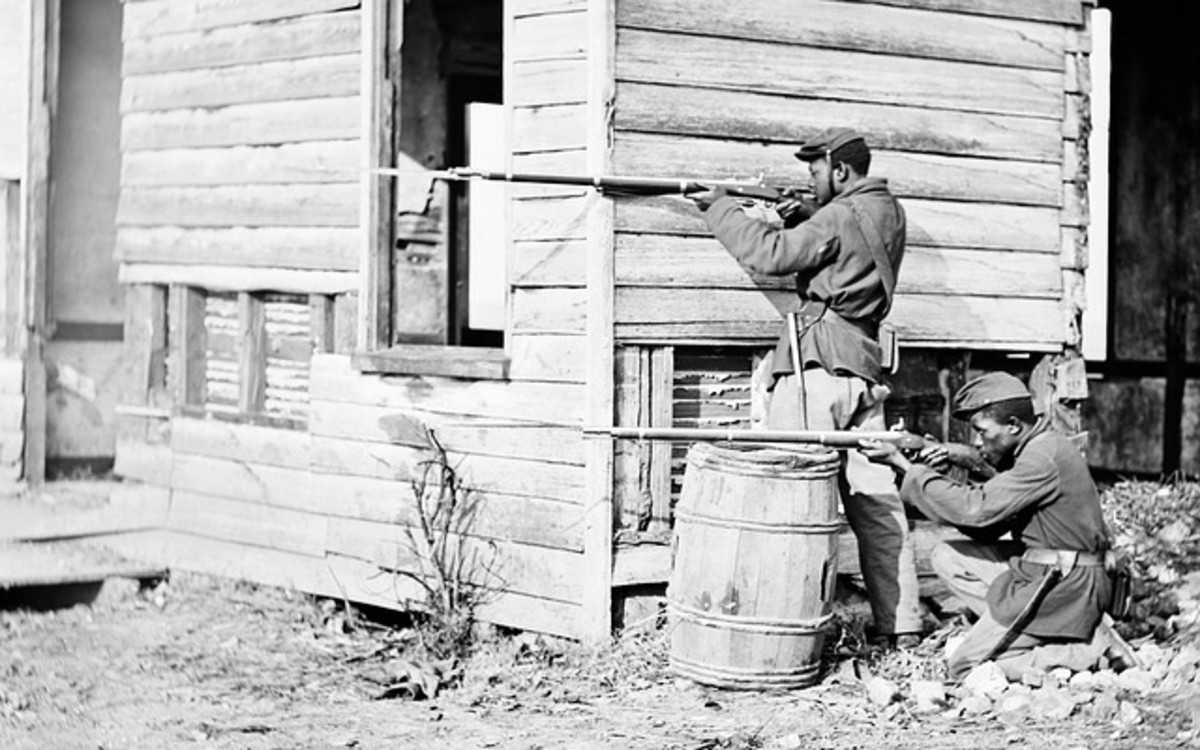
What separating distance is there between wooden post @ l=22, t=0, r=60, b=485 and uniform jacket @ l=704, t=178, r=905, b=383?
5671 mm

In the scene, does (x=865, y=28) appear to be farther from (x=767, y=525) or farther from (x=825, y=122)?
(x=767, y=525)

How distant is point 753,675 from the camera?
7656mm

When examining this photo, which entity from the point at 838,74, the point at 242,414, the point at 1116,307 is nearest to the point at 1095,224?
the point at 1116,307

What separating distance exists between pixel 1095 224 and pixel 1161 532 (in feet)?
10.4

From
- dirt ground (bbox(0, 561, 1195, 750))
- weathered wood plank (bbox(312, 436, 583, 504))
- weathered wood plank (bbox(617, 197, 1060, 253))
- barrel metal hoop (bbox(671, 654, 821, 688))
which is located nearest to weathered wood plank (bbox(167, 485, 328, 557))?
weathered wood plank (bbox(312, 436, 583, 504))

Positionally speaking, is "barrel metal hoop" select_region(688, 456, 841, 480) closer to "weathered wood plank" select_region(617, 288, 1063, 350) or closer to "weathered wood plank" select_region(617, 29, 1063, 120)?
"weathered wood plank" select_region(617, 288, 1063, 350)

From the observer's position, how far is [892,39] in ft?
30.3

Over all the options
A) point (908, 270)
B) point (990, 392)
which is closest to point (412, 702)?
point (990, 392)

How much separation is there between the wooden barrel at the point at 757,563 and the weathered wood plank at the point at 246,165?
333cm

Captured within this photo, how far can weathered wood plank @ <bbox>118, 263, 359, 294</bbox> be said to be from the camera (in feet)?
33.2

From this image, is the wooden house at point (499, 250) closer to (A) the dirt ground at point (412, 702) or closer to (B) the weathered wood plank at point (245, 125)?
A: (B) the weathered wood plank at point (245, 125)

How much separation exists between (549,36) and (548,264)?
1088 millimetres

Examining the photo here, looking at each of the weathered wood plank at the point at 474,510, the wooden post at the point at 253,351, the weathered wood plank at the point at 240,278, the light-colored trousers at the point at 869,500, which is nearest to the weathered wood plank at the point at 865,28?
the light-colored trousers at the point at 869,500

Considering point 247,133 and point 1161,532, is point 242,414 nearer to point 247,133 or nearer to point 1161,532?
point 247,133
